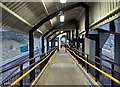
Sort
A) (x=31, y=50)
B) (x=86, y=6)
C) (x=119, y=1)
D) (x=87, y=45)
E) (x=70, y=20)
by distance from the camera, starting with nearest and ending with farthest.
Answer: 1. (x=119, y=1)
2. (x=31, y=50)
3. (x=86, y=6)
4. (x=87, y=45)
5. (x=70, y=20)

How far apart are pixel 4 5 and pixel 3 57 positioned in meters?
25.3

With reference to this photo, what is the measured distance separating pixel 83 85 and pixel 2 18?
417cm

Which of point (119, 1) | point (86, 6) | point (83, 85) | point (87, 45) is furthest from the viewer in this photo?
point (87, 45)

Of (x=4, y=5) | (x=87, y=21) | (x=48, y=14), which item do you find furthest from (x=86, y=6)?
(x=4, y=5)

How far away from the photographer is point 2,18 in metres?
8.90

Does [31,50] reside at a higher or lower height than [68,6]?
lower

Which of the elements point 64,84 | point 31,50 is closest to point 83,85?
point 64,84

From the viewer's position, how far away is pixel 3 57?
1260 inches

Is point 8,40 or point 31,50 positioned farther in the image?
point 8,40

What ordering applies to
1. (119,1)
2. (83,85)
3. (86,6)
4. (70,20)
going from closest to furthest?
(119,1), (83,85), (86,6), (70,20)

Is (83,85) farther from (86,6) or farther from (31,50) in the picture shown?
(86,6)

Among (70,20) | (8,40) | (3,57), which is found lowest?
(3,57)

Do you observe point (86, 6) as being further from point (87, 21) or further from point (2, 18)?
point (2, 18)

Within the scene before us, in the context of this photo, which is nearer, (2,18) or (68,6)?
(2,18)
